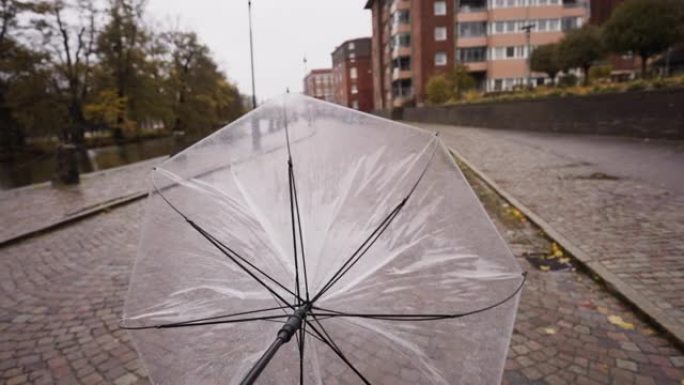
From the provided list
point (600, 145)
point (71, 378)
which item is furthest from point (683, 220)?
point (600, 145)

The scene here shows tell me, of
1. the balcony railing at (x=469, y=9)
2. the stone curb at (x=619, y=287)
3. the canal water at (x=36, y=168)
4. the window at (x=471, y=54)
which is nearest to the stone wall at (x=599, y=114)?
the stone curb at (x=619, y=287)

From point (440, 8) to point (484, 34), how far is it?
20.3 feet

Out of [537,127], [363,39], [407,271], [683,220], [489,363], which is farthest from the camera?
[363,39]

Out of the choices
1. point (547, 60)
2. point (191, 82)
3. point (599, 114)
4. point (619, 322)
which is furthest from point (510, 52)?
point (619, 322)

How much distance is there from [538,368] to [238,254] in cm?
241

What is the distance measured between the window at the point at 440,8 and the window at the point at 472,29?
2.54m

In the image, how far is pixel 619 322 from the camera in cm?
346

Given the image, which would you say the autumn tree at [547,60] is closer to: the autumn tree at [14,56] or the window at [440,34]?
the window at [440,34]

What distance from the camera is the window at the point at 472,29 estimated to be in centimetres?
4741

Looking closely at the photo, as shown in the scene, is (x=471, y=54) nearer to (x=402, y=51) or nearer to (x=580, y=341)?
(x=402, y=51)

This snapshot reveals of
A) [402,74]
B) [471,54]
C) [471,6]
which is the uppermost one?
[471,6]

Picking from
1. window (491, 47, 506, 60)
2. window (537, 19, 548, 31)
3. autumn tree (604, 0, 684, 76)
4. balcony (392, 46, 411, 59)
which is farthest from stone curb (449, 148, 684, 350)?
balcony (392, 46, 411, 59)

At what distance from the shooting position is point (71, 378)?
3.05 metres

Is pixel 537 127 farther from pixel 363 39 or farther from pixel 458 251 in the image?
pixel 363 39
